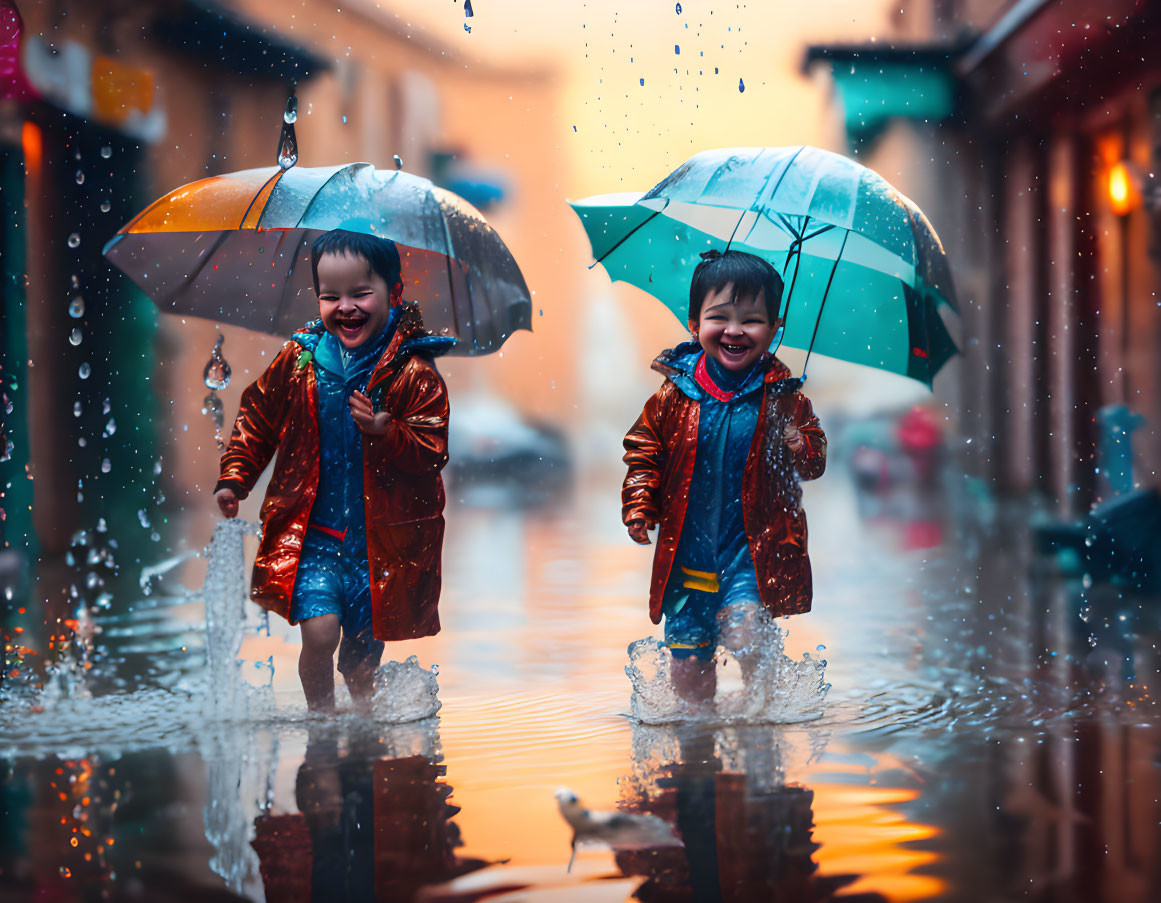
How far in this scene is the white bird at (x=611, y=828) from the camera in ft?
8.57

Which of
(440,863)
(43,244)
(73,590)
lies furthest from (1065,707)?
(43,244)

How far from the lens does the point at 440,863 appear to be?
260 cm

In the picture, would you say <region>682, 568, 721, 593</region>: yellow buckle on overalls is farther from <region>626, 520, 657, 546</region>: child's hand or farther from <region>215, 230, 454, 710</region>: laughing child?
<region>215, 230, 454, 710</region>: laughing child

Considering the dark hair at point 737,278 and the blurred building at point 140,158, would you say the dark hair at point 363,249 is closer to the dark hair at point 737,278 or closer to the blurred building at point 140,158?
the dark hair at point 737,278

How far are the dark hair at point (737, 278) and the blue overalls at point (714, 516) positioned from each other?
20 cm

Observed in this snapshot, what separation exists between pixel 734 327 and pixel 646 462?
485 mm

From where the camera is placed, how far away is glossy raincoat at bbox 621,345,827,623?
3.63 m

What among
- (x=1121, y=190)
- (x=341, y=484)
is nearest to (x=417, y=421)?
(x=341, y=484)

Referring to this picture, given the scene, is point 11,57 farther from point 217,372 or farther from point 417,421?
point 417,421

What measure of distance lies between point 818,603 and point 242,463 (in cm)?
391

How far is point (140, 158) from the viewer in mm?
9703

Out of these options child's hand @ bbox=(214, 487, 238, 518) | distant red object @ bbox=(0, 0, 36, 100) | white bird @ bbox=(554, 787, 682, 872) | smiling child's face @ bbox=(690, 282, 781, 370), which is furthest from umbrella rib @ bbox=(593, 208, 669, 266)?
distant red object @ bbox=(0, 0, 36, 100)

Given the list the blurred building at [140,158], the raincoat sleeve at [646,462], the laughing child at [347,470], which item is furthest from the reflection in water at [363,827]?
the blurred building at [140,158]

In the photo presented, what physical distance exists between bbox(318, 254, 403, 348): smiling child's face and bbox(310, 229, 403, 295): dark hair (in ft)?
0.05
